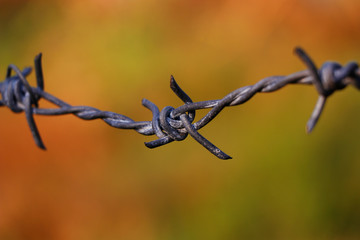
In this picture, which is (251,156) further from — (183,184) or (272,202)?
(183,184)

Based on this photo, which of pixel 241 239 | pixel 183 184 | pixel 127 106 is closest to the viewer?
pixel 241 239

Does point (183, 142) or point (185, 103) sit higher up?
point (183, 142)

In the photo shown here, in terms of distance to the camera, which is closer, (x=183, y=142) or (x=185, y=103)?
(x=185, y=103)

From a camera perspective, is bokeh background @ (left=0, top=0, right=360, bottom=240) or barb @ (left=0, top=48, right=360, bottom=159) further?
bokeh background @ (left=0, top=0, right=360, bottom=240)

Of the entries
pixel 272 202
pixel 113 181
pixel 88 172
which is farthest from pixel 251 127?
pixel 88 172
